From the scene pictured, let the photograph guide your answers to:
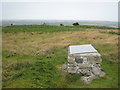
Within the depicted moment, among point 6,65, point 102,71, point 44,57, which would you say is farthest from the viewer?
point 44,57

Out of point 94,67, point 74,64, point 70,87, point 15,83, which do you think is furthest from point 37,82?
point 94,67

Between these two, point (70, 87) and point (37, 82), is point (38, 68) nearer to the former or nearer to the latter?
point (37, 82)

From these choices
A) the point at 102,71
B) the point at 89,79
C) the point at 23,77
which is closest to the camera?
the point at 89,79

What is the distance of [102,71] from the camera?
9047 millimetres

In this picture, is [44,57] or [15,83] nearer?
[15,83]

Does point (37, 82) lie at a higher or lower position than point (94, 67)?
lower

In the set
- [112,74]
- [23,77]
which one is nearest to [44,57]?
[23,77]

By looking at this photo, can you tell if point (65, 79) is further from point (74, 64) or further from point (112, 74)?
point (112, 74)

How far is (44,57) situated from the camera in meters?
13.1

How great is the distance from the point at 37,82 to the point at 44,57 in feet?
18.4

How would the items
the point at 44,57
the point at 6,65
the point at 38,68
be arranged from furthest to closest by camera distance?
the point at 44,57
the point at 6,65
the point at 38,68

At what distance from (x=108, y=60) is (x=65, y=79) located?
5.00 m

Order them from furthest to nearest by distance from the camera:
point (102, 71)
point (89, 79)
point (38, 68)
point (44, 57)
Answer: point (44, 57) → point (38, 68) → point (102, 71) → point (89, 79)

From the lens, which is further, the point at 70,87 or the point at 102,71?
the point at 102,71
